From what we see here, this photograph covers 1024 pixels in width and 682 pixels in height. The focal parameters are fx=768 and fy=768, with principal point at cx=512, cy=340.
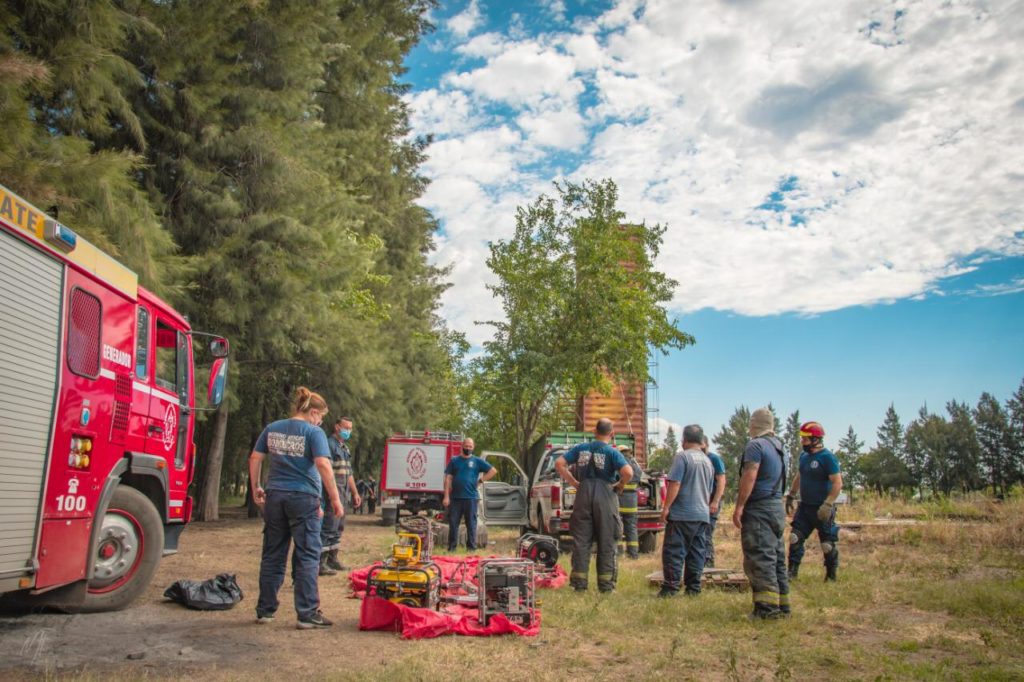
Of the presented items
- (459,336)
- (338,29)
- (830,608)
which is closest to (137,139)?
(338,29)

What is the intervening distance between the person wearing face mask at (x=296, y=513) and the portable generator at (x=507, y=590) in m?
1.37

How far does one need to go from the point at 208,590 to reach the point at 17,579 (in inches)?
86.8

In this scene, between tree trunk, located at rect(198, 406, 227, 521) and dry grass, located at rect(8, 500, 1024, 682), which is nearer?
dry grass, located at rect(8, 500, 1024, 682)

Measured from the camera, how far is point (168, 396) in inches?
310

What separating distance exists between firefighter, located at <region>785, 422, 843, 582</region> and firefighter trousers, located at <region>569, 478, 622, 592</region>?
2.31 m

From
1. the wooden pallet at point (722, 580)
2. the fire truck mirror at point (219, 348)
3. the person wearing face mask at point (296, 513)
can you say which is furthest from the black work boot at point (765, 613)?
the fire truck mirror at point (219, 348)

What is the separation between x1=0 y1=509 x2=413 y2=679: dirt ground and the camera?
5.17 m

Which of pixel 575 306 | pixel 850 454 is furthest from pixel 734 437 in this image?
pixel 575 306

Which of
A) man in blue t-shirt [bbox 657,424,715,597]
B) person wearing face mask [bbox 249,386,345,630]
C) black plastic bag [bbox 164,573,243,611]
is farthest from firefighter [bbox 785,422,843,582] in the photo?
black plastic bag [bbox 164,573,243,611]

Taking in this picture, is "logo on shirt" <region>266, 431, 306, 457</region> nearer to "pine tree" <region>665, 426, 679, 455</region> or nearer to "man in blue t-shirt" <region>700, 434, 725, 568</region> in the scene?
"man in blue t-shirt" <region>700, 434, 725, 568</region>

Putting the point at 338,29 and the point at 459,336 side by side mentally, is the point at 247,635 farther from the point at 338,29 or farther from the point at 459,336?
the point at 459,336

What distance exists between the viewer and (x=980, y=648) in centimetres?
570

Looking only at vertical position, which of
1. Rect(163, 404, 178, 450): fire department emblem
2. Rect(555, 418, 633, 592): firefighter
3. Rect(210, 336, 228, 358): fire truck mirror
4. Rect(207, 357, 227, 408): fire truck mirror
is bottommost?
Rect(555, 418, 633, 592): firefighter

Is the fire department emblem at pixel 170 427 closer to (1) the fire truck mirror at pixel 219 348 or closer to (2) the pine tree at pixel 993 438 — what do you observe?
(1) the fire truck mirror at pixel 219 348
